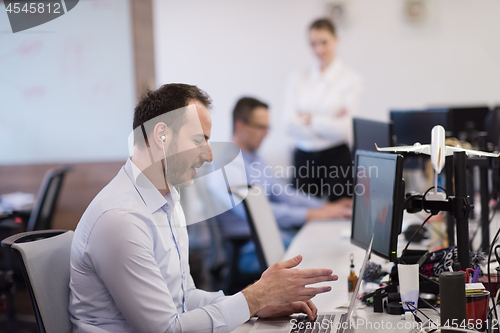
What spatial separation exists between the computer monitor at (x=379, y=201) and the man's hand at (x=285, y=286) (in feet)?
Result: 0.77

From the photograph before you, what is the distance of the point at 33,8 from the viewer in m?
2.83

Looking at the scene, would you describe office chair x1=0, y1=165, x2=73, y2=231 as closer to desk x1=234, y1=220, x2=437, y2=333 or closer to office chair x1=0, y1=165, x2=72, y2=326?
office chair x1=0, y1=165, x2=72, y2=326

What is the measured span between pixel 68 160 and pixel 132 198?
2.86 m

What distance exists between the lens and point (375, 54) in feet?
14.2

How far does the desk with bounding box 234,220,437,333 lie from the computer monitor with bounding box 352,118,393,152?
443mm

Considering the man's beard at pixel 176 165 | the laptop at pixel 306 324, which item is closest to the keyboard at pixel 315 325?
the laptop at pixel 306 324

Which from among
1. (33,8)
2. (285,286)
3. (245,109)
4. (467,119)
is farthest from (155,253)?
(467,119)

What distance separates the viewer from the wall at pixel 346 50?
4219 mm

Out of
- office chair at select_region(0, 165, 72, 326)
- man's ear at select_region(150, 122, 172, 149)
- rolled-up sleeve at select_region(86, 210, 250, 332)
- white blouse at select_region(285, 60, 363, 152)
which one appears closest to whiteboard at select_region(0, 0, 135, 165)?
office chair at select_region(0, 165, 72, 326)

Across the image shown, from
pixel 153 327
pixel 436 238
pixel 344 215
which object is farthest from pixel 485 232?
pixel 153 327

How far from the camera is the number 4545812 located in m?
2.74

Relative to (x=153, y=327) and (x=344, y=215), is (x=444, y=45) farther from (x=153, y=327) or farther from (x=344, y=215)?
(x=153, y=327)

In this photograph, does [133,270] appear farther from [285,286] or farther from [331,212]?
[331,212]

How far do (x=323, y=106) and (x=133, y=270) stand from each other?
9.94ft
